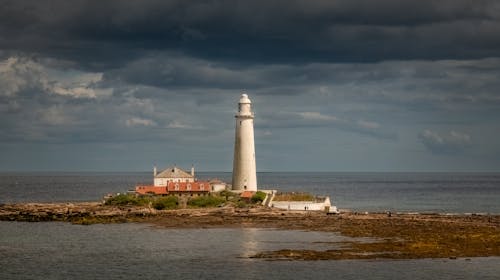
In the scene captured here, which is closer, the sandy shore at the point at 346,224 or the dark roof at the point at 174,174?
the sandy shore at the point at 346,224

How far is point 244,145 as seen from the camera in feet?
293

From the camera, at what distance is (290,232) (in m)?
65.3

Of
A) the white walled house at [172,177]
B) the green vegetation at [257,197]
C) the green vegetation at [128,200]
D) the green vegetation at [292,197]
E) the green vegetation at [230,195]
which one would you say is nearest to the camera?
the green vegetation at [257,197]

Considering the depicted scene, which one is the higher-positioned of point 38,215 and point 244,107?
point 244,107

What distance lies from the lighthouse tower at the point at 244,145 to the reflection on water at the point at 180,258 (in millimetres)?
22434

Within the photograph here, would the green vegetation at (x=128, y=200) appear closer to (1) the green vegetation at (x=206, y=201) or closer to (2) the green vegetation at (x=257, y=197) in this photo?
(1) the green vegetation at (x=206, y=201)

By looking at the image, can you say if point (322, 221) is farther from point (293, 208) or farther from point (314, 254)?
point (314, 254)

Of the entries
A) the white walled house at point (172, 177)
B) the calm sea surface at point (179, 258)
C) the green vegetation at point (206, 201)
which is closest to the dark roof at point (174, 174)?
the white walled house at point (172, 177)

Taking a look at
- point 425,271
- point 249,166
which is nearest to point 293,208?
point 249,166

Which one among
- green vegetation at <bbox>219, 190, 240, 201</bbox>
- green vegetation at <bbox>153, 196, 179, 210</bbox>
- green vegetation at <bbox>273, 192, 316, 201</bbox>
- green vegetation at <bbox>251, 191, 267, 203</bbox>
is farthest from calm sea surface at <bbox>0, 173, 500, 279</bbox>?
green vegetation at <bbox>273, 192, 316, 201</bbox>

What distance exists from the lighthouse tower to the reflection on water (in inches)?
883

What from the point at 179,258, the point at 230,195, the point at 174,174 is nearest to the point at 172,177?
the point at 174,174

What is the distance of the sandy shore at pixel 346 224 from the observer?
Result: 172 ft

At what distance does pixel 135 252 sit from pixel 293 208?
34.1 metres
